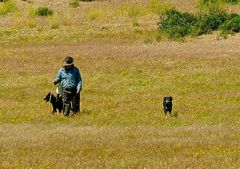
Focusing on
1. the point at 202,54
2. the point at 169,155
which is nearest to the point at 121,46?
the point at 202,54

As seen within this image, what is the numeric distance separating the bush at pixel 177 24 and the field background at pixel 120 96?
3.56 ft

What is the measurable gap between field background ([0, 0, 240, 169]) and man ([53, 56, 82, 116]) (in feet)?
1.84

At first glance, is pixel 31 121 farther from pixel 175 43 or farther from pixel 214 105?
pixel 175 43

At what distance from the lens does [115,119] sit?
75.5 feet

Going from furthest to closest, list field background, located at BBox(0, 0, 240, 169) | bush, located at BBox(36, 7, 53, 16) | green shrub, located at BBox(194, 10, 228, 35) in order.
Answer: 1. bush, located at BBox(36, 7, 53, 16)
2. green shrub, located at BBox(194, 10, 228, 35)
3. field background, located at BBox(0, 0, 240, 169)

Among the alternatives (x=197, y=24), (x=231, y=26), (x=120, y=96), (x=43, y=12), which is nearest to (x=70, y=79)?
(x=120, y=96)

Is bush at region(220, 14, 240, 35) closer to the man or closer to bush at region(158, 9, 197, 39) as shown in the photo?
bush at region(158, 9, 197, 39)

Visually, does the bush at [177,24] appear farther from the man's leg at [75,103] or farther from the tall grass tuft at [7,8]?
the man's leg at [75,103]

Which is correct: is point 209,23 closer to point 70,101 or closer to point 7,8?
point 7,8

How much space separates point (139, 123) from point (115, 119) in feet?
3.99

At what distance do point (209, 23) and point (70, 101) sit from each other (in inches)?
1210

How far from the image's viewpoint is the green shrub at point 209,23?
53250 millimetres

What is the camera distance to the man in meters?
24.6

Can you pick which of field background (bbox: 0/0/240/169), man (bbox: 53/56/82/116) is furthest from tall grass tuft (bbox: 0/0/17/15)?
man (bbox: 53/56/82/116)
